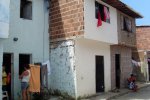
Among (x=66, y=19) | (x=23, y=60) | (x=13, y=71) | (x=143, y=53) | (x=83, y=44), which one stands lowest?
(x=13, y=71)

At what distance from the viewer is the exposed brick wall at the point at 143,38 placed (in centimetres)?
2741

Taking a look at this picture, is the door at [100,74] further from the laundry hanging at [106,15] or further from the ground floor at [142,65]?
the ground floor at [142,65]

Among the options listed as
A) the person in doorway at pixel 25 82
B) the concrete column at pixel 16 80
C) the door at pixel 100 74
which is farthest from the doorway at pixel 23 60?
the door at pixel 100 74

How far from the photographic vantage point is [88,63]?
16.4 metres

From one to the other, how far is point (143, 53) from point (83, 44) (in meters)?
12.3

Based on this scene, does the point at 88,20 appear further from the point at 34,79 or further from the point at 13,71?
the point at 13,71

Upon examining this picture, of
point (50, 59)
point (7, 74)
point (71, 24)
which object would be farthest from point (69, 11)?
point (7, 74)

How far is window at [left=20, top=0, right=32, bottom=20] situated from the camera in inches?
603

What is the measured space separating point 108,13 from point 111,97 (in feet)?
17.0

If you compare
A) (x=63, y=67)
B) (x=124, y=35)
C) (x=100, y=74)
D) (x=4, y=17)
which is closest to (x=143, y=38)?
(x=124, y=35)

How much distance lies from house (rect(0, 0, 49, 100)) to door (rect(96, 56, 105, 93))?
3377 mm

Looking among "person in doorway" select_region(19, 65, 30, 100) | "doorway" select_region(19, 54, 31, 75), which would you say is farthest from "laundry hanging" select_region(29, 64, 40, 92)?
"doorway" select_region(19, 54, 31, 75)

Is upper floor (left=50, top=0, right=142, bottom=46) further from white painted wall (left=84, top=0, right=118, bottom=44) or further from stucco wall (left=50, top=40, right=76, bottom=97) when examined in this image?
stucco wall (left=50, top=40, right=76, bottom=97)

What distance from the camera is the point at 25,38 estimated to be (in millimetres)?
14633
